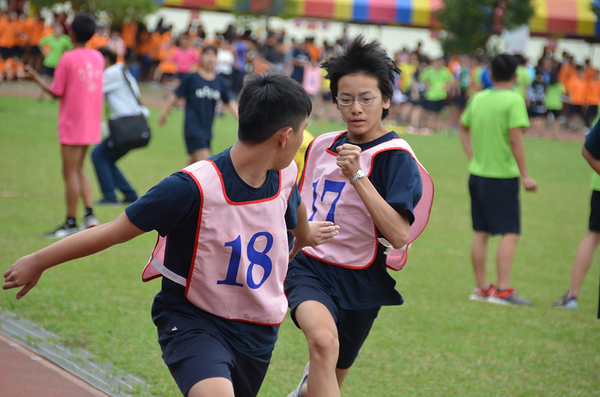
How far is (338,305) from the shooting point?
121 inches

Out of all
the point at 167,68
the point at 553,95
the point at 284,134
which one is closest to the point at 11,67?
the point at 167,68

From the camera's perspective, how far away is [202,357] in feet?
7.38

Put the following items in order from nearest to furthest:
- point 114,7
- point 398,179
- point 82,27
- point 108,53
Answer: point 398,179 < point 82,27 < point 108,53 < point 114,7

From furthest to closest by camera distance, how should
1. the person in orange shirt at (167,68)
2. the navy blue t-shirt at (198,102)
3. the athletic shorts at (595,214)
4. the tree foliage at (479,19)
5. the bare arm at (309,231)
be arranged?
the tree foliage at (479,19) < the person in orange shirt at (167,68) < the navy blue t-shirt at (198,102) < the athletic shorts at (595,214) < the bare arm at (309,231)

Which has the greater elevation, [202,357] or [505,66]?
[505,66]

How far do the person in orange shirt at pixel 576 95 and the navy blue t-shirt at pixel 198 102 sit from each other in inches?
746

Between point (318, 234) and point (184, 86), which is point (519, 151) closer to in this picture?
point (318, 234)

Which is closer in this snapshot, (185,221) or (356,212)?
(185,221)

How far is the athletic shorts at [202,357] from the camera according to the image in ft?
7.30

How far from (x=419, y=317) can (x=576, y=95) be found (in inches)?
830

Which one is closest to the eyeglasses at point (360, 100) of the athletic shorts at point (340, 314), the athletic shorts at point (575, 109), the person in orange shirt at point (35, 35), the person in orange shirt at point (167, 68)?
the athletic shorts at point (340, 314)

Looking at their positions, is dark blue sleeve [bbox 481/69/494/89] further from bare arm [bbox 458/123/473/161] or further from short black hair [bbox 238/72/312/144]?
short black hair [bbox 238/72/312/144]

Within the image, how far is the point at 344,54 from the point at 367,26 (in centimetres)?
2889

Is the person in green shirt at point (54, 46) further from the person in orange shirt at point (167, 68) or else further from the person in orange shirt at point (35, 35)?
the person in orange shirt at point (167, 68)
